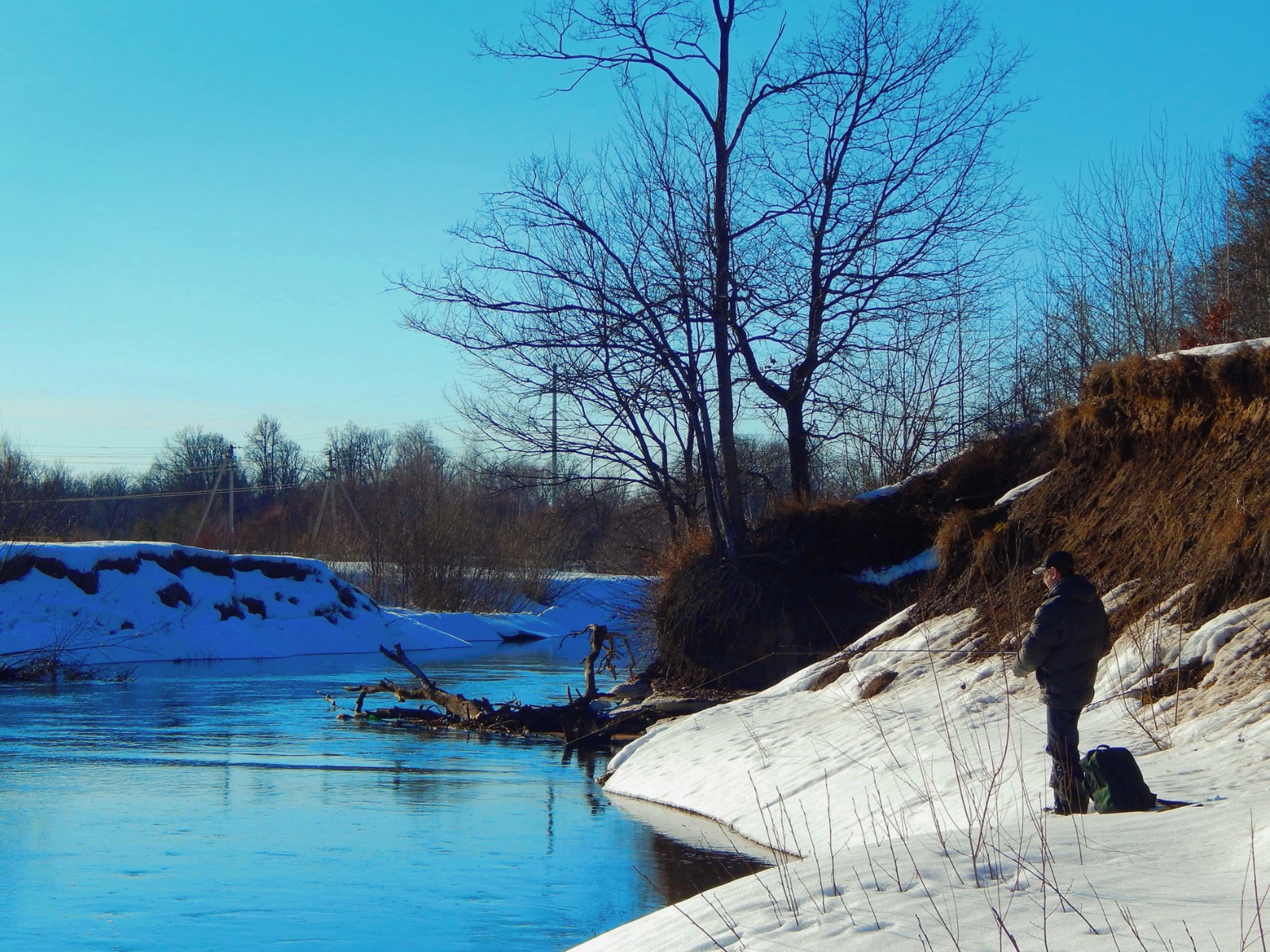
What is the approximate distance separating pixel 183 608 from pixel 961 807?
31.1 meters

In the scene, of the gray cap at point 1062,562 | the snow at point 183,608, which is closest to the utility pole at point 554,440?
the snow at point 183,608

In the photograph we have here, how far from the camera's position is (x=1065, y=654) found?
8.37 m

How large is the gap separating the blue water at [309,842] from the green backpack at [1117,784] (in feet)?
9.71

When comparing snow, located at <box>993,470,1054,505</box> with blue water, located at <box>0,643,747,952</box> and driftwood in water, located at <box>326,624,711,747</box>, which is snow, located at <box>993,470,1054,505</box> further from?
blue water, located at <box>0,643,747,952</box>

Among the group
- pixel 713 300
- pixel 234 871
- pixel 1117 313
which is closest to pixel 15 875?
pixel 234 871

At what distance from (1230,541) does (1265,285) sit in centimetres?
1963

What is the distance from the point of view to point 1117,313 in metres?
28.5

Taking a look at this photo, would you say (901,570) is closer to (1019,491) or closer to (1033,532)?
(1019,491)

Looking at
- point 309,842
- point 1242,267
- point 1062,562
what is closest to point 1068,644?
point 1062,562

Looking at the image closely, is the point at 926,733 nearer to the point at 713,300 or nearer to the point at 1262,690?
the point at 1262,690

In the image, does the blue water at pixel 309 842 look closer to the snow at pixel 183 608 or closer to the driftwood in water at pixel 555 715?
the driftwood in water at pixel 555 715

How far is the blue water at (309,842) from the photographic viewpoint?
27.5ft

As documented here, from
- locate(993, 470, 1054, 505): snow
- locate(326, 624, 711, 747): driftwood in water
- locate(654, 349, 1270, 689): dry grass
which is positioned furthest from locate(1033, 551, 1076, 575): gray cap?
locate(326, 624, 711, 747): driftwood in water

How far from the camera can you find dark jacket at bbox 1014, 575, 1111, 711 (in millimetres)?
8336
